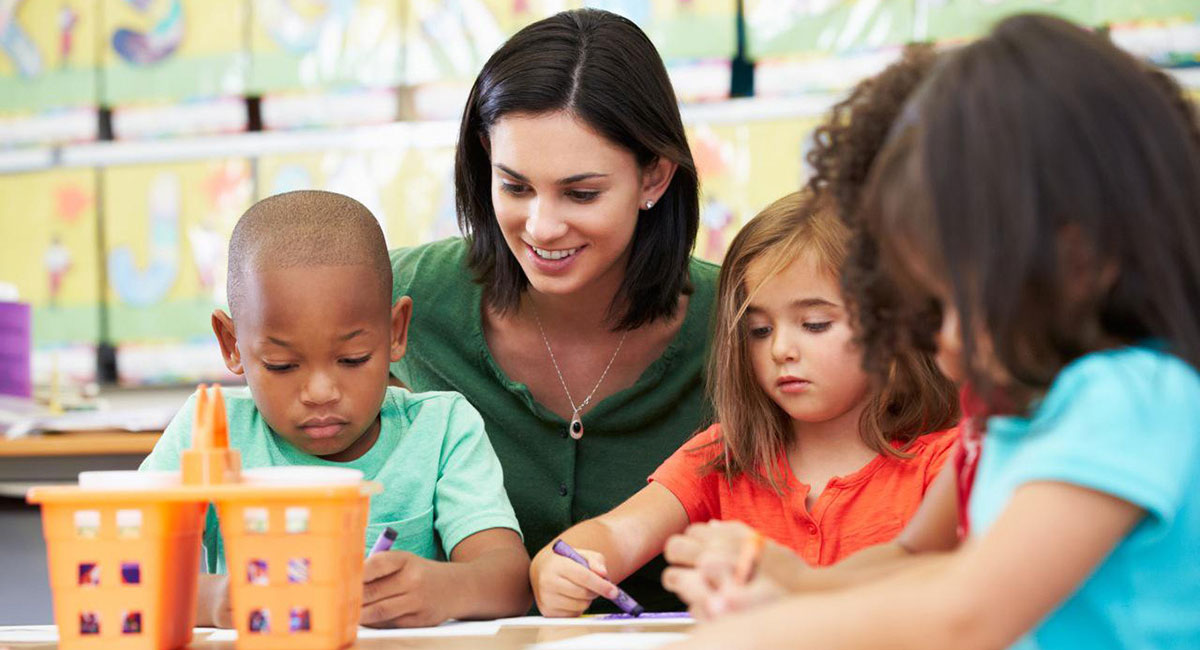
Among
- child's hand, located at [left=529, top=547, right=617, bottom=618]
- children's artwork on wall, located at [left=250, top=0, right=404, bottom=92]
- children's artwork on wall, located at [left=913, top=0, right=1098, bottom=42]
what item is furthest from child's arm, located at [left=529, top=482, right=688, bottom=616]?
children's artwork on wall, located at [left=250, top=0, right=404, bottom=92]

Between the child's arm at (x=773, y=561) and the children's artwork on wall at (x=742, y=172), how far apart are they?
188cm

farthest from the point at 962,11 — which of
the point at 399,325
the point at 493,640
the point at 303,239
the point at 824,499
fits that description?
the point at 493,640

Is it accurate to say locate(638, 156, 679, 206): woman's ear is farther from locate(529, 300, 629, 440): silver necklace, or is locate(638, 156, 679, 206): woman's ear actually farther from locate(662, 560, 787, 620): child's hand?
locate(662, 560, 787, 620): child's hand

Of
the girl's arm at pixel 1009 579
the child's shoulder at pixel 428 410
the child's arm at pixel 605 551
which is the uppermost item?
the girl's arm at pixel 1009 579

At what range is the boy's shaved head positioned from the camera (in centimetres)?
125

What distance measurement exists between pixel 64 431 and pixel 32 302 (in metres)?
0.79

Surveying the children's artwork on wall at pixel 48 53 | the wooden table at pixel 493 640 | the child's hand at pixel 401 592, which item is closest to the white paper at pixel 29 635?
the wooden table at pixel 493 640

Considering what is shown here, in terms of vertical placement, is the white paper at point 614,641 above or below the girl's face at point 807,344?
below

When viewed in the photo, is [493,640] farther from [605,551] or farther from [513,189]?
[513,189]

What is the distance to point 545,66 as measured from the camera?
1.62 m

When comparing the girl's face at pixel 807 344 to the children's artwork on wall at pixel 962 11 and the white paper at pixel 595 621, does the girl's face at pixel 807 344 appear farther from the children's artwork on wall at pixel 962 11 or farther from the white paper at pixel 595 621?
the children's artwork on wall at pixel 962 11

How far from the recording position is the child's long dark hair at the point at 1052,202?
2.07 feet

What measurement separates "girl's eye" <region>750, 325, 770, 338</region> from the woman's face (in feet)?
0.92

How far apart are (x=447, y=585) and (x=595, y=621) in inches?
5.7
